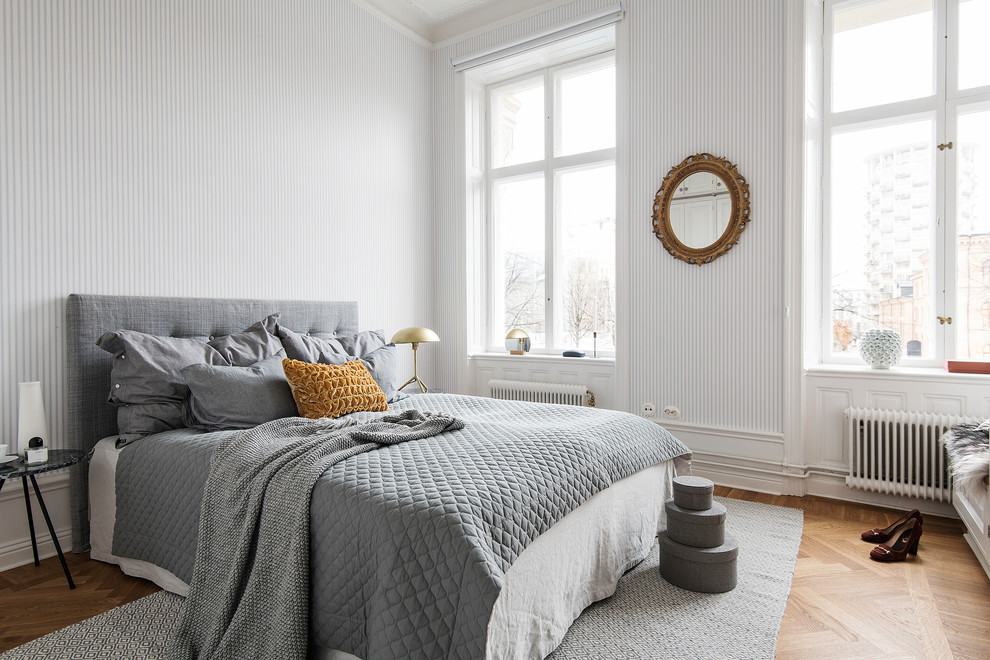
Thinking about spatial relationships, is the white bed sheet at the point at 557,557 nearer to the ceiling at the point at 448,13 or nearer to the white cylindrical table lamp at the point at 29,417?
the white cylindrical table lamp at the point at 29,417

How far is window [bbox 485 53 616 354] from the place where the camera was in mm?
4156

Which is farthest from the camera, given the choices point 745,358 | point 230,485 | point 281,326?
point 745,358

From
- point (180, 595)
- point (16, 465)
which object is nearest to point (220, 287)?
point (16, 465)

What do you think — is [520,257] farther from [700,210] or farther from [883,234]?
[883,234]

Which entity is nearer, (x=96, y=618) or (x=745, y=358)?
(x=96, y=618)

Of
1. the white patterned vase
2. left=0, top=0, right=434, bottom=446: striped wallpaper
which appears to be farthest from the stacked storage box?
left=0, top=0, right=434, bottom=446: striped wallpaper

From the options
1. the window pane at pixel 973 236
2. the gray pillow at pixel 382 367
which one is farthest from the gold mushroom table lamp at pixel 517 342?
the window pane at pixel 973 236

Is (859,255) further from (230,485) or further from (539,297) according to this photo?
(230,485)

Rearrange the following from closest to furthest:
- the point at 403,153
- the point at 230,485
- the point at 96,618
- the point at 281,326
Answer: the point at 230,485 → the point at 96,618 → the point at 281,326 → the point at 403,153

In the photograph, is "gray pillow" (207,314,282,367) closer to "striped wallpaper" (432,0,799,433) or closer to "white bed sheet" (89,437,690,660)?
"white bed sheet" (89,437,690,660)

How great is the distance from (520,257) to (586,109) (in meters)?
1.20

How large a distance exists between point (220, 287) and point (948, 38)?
13.6 feet

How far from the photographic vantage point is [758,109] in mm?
3260

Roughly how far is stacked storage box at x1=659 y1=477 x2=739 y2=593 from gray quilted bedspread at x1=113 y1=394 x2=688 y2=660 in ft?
0.70
